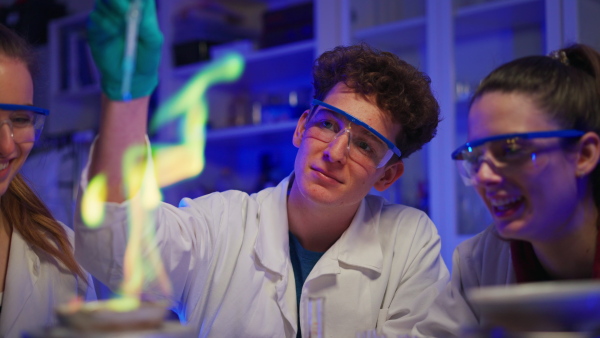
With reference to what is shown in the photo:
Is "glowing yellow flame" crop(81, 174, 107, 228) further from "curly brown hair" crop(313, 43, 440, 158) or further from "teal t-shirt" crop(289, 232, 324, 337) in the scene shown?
"curly brown hair" crop(313, 43, 440, 158)

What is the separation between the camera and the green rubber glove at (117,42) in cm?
111

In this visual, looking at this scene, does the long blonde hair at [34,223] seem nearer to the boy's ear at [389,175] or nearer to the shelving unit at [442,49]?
the boy's ear at [389,175]

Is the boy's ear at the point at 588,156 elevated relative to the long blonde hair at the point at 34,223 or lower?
elevated

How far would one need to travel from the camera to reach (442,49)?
3.22 meters

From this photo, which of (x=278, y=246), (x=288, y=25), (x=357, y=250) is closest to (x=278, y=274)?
(x=278, y=246)

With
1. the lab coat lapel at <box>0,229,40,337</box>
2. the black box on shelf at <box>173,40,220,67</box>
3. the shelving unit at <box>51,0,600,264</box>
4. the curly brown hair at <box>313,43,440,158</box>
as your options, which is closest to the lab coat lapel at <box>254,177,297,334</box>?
the curly brown hair at <box>313,43,440,158</box>

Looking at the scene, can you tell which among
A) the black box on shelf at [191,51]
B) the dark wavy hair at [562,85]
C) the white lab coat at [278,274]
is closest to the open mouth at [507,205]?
the dark wavy hair at [562,85]

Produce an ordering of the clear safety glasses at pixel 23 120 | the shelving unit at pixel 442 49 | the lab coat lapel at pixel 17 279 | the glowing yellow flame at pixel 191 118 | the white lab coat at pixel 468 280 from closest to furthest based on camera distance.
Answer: the clear safety glasses at pixel 23 120 < the white lab coat at pixel 468 280 < the lab coat lapel at pixel 17 279 < the shelving unit at pixel 442 49 < the glowing yellow flame at pixel 191 118

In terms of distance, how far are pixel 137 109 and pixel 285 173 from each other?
9.31ft

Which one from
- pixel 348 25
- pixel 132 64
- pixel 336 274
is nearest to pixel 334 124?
pixel 336 274

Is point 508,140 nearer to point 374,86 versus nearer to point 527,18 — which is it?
point 374,86

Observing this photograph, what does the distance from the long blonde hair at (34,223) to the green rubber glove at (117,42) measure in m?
0.78

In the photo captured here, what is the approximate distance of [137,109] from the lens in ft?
3.97

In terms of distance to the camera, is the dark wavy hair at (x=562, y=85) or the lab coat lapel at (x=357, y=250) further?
the lab coat lapel at (x=357, y=250)
